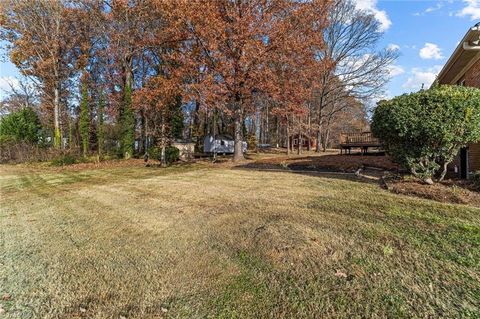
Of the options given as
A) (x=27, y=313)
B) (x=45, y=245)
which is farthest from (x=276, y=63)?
(x=27, y=313)

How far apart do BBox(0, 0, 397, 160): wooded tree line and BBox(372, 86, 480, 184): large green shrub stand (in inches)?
349

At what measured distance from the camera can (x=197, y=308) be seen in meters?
2.32

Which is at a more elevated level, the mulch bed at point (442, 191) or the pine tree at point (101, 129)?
the pine tree at point (101, 129)

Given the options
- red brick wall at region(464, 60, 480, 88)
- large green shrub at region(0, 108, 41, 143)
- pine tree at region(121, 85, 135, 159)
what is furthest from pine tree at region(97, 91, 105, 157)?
red brick wall at region(464, 60, 480, 88)

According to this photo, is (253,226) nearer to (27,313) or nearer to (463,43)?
(27,313)

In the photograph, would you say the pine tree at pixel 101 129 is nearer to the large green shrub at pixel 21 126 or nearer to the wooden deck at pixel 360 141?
the large green shrub at pixel 21 126

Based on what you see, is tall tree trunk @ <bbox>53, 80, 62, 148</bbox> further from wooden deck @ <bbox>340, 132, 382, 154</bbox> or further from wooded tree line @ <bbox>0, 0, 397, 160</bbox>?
wooden deck @ <bbox>340, 132, 382, 154</bbox>

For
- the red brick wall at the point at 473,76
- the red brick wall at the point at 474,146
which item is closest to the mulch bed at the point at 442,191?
the red brick wall at the point at 474,146

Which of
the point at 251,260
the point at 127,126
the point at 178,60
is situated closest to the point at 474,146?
the point at 251,260

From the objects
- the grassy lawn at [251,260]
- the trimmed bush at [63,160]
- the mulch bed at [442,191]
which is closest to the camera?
the grassy lawn at [251,260]

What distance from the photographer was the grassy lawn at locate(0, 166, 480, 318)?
2318 mm

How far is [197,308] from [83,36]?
1047 inches

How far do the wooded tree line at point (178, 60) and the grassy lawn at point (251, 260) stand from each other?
10.4 m

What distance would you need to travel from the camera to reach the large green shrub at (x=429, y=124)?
5.44m
